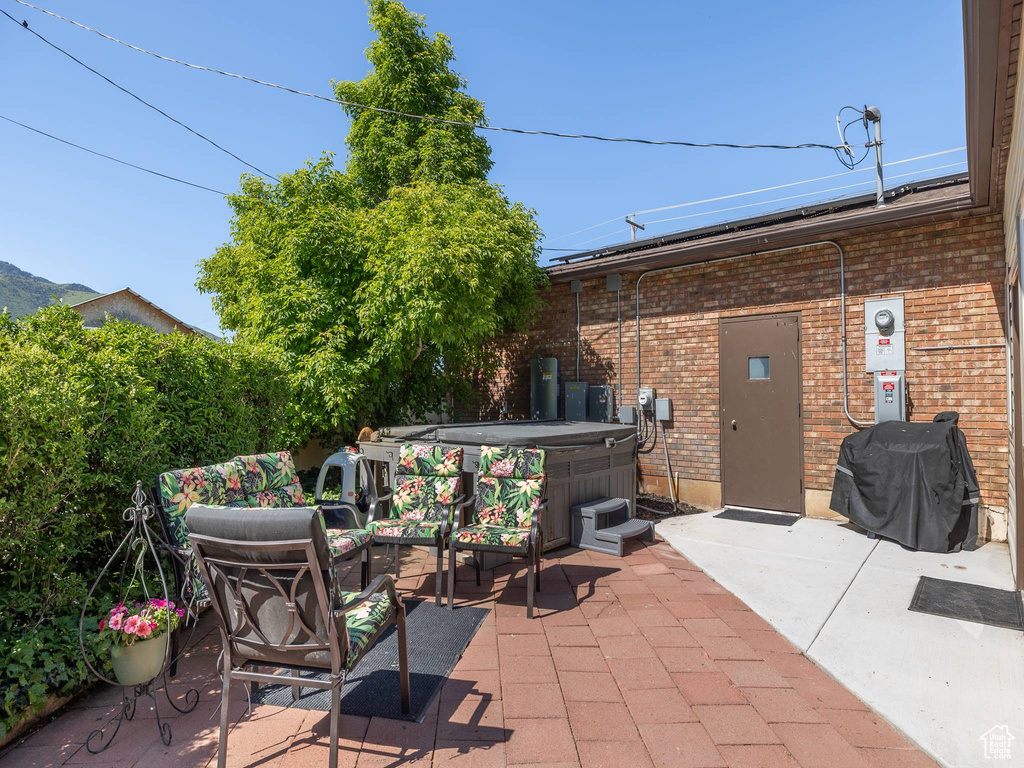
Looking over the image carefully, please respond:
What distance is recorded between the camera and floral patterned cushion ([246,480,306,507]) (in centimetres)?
335

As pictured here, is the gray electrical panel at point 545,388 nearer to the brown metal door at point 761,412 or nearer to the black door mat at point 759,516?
the brown metal door at point 761,412

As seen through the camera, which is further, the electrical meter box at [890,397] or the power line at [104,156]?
the power line at [104,156]

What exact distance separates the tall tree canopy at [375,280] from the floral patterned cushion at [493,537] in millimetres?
2930

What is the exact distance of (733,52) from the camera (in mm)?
7531

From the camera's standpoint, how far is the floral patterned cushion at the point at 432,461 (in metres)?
4.24

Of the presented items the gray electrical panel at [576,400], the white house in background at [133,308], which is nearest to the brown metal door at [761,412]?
the gray electrical panel at [576,400]

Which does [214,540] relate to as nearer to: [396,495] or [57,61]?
[396,495]

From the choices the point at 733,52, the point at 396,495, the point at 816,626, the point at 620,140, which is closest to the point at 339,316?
the point at 396,495

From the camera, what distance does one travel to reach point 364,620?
226cm

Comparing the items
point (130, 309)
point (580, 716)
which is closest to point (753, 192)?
point (580, 716)

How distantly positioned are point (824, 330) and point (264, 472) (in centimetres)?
559

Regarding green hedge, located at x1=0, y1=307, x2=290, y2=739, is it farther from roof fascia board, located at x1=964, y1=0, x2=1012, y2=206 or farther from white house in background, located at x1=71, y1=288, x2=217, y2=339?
white house in background, located at x1=71, y1=288, x2=217, y2=339

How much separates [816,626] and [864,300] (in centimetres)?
376

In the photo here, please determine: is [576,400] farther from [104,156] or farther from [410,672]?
[104,156]
